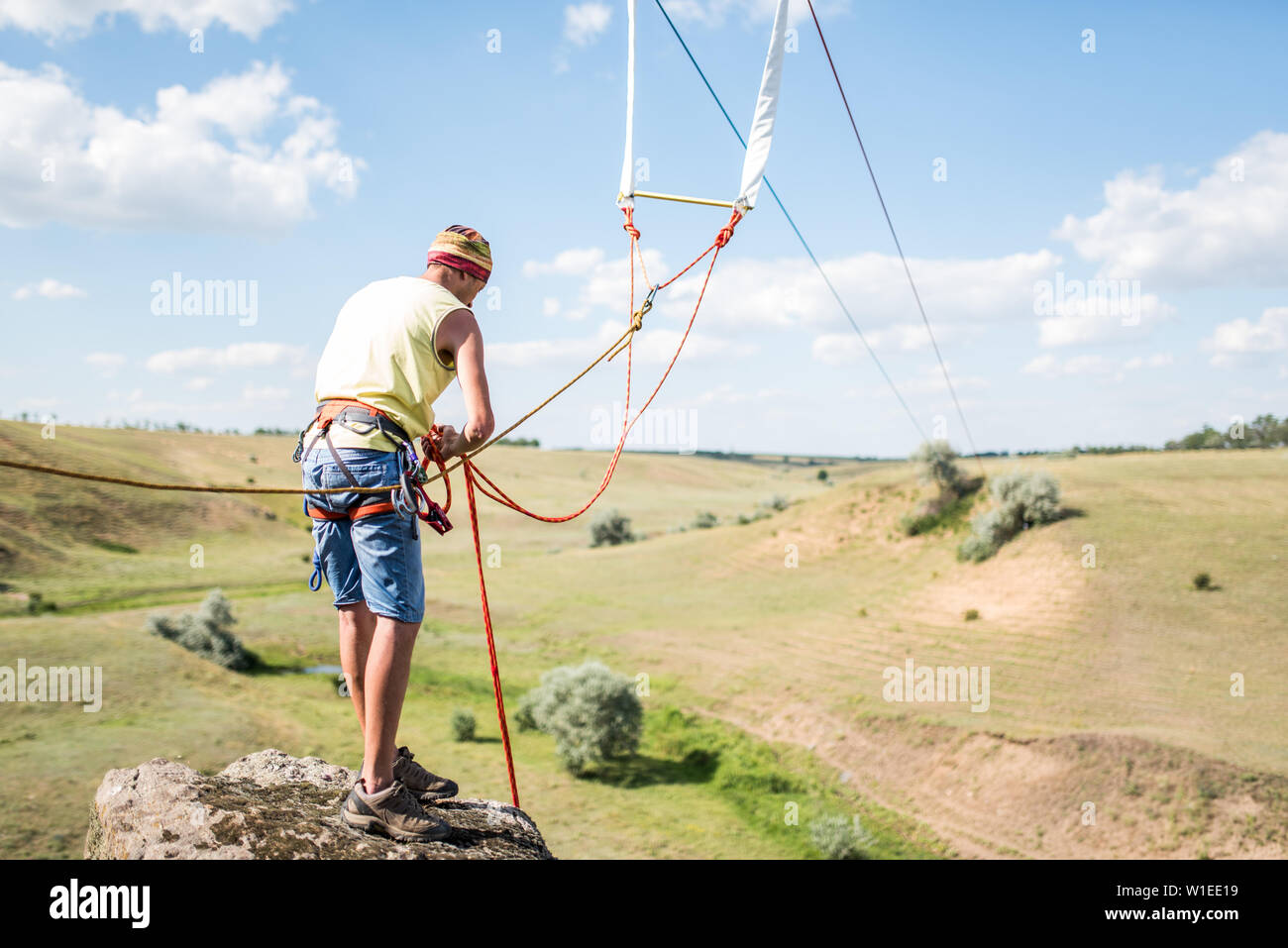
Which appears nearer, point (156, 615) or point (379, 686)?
point (379, 686)

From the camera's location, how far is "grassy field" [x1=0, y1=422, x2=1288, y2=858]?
46.1 feet

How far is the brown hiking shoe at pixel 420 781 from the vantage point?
4645 mm

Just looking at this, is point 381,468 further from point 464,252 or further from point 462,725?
point 462,725

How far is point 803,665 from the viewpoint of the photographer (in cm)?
2336

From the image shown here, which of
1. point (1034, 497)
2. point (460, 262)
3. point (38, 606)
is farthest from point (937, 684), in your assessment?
point (38, 606)

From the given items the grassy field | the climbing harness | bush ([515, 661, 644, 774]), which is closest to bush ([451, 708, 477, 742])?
the grassy field

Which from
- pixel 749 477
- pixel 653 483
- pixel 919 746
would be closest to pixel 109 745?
pixel 919 746

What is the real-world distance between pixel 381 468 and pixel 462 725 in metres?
16.7

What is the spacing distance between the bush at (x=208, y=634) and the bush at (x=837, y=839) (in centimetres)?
1700

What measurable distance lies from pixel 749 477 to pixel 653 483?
28.0 metres

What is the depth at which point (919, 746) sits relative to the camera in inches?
677
